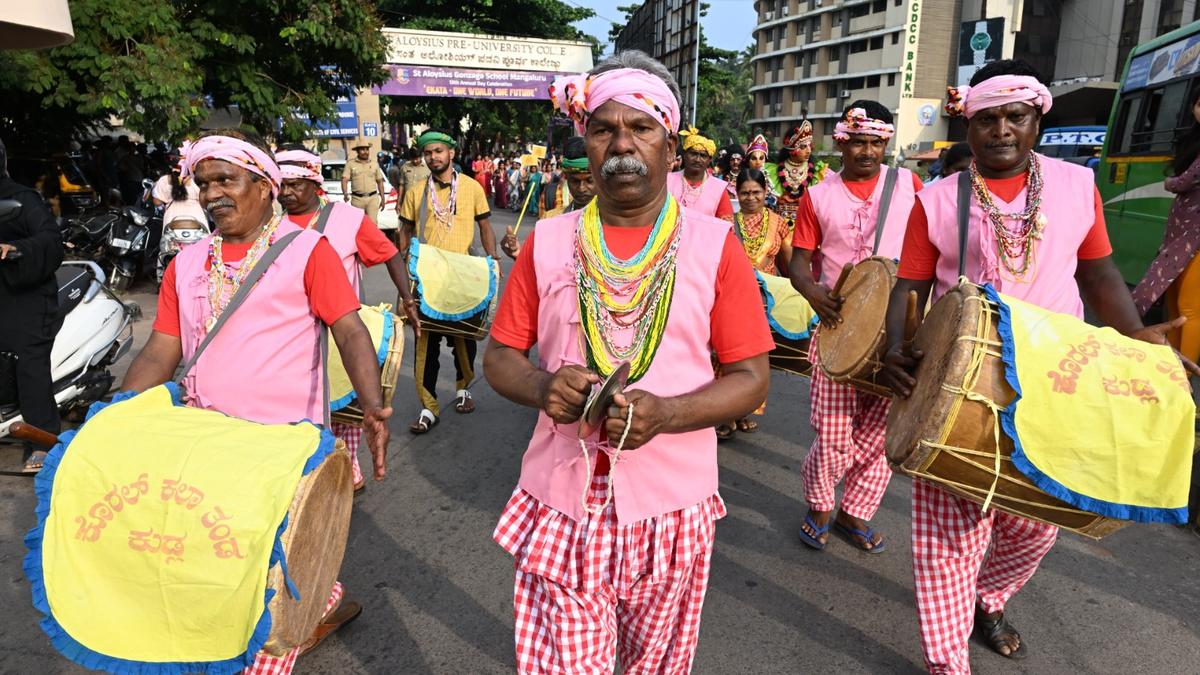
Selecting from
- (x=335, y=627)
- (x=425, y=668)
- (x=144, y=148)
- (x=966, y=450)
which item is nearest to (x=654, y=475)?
(x=966, y=450)

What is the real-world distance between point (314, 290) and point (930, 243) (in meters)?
2.13

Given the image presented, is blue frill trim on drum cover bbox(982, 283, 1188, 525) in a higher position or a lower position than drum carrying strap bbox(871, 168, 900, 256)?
lower

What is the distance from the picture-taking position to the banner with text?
2509cm

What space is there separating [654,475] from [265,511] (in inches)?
36.5

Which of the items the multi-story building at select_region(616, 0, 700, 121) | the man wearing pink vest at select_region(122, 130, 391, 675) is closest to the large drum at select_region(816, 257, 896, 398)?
the man wearing pink vest at select_region(122, 130, 391, 675)

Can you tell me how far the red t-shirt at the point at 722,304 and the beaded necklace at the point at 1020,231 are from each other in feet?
3.73

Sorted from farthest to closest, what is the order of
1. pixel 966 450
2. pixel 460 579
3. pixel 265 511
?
pixel 460 579
pixel 966 450
pixel 265 511

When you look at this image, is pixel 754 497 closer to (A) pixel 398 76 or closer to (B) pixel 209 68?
(B) pixel 209 68

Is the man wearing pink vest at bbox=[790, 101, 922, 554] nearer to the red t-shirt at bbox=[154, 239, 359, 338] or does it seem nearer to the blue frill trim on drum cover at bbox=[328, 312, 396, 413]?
the blue frill trim on drum cover at bbox=[328, 312, 396, 413]

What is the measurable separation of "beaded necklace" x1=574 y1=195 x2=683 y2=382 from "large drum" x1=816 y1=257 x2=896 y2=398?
4.49 feet

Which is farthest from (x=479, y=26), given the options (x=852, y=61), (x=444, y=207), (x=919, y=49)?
(x=852, y=61)

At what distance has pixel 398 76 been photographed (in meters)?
24.9

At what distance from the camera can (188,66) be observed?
31.6 feet

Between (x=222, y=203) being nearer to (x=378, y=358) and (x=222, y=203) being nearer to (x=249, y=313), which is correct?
(x=249, y=313)
